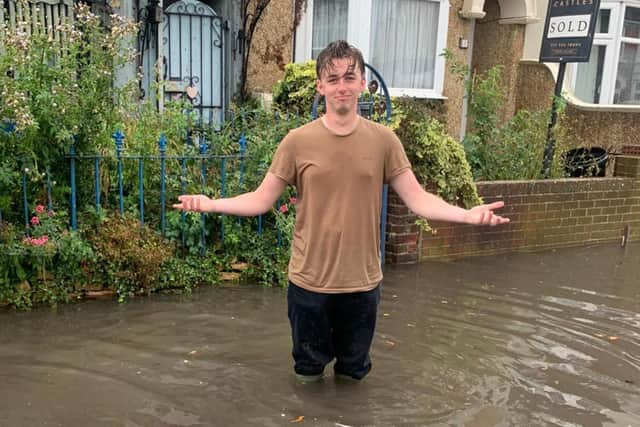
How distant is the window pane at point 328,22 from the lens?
942cm

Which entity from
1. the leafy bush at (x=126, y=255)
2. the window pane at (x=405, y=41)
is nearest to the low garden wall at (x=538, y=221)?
the leafy bush at (x=126, y=255)

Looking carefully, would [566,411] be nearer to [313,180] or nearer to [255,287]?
[313,180]

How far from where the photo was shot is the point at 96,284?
4.67 m

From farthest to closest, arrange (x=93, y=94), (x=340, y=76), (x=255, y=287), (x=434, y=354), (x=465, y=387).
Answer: (x=255, y=287) → (x=93, y=94) → (x=434, y=354) → (x=465, y=387) → (x=340, y=76)

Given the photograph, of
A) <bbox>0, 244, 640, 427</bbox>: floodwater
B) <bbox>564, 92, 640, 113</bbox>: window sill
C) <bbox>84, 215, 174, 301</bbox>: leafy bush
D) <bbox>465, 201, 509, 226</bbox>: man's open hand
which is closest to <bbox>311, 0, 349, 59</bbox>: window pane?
<bbox>564, 92, 640, 113</bbox>: window sill

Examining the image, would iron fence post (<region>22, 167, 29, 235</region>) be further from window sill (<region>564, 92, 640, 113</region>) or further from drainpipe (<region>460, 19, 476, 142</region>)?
window sill (<region>564, 92, 640, 113</region>)

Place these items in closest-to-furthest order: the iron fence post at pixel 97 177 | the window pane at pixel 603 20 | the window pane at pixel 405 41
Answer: the iron fence post at pixel 97 177, the window pane at pixel 405 41, the window pane at pixel 603 20

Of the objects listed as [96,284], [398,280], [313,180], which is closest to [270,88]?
[398,280]

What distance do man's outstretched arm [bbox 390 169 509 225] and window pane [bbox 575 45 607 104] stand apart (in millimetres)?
9963

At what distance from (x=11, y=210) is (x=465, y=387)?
3.33 m

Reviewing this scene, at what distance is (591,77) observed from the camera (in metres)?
11.7

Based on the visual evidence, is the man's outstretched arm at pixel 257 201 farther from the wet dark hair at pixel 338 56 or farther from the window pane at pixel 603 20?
the window pane at pixel 603 20

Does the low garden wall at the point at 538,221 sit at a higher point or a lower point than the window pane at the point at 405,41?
lower

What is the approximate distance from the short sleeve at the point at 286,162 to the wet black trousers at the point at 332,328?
1.75 ft
